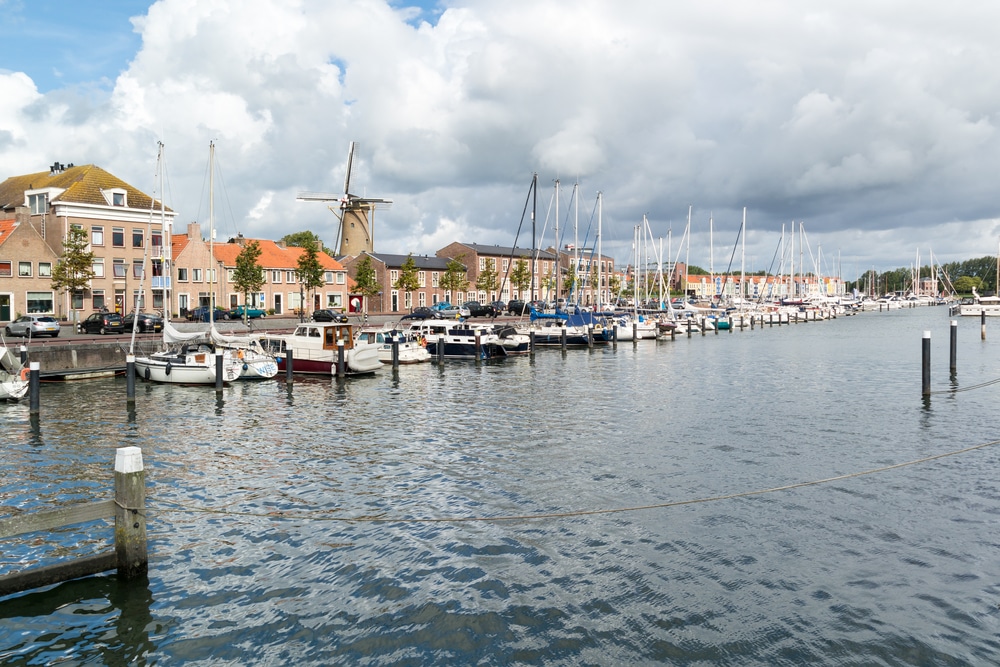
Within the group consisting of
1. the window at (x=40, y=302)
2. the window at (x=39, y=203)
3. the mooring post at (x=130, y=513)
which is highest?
the window at (x=39, y=203)

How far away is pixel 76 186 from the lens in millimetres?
79688

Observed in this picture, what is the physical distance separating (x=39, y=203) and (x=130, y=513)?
84.9 meters

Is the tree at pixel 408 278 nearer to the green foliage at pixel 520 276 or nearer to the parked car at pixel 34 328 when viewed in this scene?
the green foliage at pixel 520 276

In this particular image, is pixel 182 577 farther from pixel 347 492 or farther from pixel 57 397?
pixel 57 397

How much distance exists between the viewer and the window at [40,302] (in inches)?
2931

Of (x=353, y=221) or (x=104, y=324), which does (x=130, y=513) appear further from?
(x=353, y=221)

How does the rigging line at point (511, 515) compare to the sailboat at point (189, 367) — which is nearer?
the rigging line at point (511, 515)

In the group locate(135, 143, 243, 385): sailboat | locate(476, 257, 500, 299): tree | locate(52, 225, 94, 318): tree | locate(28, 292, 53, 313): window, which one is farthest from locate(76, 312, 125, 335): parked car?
locate(476, 257, 500, 299): tree

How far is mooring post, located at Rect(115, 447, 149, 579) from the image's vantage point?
38.7ft

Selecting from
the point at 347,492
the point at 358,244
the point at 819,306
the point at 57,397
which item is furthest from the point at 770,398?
the point at 819,306

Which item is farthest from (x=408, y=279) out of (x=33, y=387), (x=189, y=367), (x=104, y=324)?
(x=33, y=387)

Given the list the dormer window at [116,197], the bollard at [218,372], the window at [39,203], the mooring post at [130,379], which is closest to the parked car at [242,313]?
the dormer window at [116,197]

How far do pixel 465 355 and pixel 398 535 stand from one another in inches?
1612

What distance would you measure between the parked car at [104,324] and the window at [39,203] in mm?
28137
